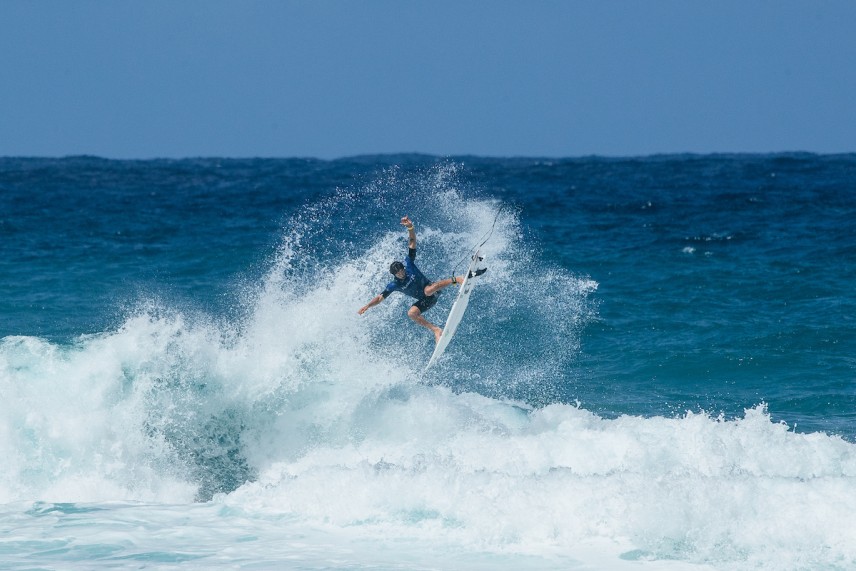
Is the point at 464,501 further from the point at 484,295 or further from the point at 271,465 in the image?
the point at 484,295

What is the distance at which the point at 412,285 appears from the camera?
42.6 ft

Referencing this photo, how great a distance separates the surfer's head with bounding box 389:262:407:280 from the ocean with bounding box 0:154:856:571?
1.42 metres

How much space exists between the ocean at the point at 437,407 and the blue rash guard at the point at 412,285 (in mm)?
1151

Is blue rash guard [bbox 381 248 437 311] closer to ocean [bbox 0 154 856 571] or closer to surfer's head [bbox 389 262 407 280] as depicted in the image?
surfer's head [bbox 389 262 407 280]

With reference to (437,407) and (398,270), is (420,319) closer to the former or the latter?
(398,270)

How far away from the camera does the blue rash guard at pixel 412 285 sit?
41.9 feet

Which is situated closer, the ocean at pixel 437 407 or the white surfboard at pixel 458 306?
the ocean at pixel 437 407

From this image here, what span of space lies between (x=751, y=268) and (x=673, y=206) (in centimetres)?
1120

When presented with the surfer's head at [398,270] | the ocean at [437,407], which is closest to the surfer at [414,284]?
the surfer's head at [398,270]

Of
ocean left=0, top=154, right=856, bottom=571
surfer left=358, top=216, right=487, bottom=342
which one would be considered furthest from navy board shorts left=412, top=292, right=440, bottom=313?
ocean left=0, top=154, right=856, bottom=571

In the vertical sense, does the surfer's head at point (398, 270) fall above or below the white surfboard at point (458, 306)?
above

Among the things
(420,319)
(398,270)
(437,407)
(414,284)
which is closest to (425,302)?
(420,319)

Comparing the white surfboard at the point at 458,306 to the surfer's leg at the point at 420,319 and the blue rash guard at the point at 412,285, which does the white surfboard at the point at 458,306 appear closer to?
the surfer's leg at the point at 420,319

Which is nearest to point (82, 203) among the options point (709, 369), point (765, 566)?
point (709, 369)
